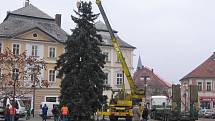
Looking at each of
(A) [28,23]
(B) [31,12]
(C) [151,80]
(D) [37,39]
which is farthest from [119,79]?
(C) [151,80]

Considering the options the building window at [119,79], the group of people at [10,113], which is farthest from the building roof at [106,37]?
the group of people at [10,113]

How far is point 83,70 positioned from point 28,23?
27.1 meters

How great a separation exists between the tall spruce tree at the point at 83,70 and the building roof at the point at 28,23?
75.6 ft

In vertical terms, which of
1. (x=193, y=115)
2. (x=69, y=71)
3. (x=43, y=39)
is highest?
(x=43, y=39)

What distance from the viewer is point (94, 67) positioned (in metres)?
36.2

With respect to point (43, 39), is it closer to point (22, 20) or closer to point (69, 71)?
point (22, 20)

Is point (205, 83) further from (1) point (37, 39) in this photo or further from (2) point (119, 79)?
(1) point (37, 39)

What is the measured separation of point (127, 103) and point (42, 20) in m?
26.9

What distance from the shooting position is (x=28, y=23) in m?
60.8

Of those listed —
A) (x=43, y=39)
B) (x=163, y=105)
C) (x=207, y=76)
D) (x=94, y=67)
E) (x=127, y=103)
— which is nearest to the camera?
(x=94, y=67)

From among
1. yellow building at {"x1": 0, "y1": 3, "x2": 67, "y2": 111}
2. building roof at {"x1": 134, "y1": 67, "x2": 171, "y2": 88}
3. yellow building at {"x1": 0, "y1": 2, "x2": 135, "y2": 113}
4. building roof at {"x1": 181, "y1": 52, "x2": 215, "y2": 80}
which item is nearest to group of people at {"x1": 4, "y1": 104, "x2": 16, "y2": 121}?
yellow building at {"x1": 0, "y1": 2, "x2": 135, "y2": 113}

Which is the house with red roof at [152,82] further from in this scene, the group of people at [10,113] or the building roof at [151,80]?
the group of people at [10,113]

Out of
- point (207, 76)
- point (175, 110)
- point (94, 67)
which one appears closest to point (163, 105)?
point (175, 110)

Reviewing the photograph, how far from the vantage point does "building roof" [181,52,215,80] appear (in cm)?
8699
